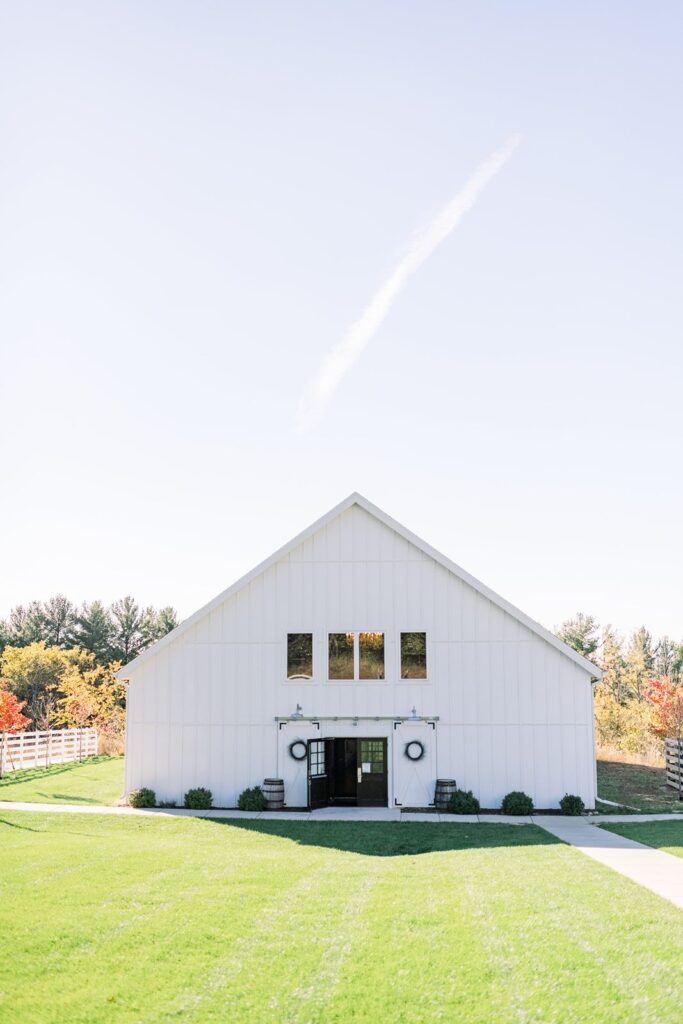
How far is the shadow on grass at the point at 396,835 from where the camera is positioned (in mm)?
17469

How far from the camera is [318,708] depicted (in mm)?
24703

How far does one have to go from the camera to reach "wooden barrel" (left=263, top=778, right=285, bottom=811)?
23.8 m

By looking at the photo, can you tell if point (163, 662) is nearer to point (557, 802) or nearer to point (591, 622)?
point (557, 802)

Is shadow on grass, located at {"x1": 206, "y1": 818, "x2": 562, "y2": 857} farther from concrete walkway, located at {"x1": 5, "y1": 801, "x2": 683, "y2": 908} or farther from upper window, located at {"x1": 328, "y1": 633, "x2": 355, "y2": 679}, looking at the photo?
upper window, located at {"x1": 328, "y1": 633, "x2": 355, "y2": 679}

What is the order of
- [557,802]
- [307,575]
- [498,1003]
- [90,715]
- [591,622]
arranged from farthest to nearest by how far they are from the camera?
[591,622], [90,715], [307,575], [557,802], [498,1003]

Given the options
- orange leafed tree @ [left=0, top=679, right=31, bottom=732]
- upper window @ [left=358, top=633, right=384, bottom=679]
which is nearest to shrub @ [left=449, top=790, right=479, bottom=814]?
upper window @ [left=358, top=633, right=384, bottom=679]

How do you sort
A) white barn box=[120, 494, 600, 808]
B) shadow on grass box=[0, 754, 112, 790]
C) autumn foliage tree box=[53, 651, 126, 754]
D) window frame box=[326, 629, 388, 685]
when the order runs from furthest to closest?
autumn foliage tree box=[53, 651, 126, 754], shadow on grass box=[0, 754, 112, 790], window frame box=[326, 629, 388, 685], white barn box=[120, 494, 600, 808]

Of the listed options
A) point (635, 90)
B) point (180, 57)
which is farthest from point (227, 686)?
point (635, 90)

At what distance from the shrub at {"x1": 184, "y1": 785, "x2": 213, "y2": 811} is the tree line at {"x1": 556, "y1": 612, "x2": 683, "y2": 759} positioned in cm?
1068

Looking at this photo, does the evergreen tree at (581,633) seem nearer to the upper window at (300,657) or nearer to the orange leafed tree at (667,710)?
the orange leafed tree at (667,710)

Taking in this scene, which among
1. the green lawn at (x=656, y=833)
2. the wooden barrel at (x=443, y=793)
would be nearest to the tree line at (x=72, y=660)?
the wooden barrel at (x=443, y=793)

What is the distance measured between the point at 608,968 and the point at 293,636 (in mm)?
17212

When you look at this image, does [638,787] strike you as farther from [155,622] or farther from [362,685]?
[155,622]

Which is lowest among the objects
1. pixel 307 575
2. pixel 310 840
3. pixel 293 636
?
pixel 310 840
